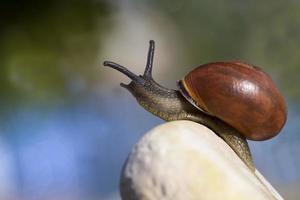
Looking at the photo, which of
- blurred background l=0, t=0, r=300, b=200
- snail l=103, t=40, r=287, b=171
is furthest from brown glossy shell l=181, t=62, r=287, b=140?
blurred background l=0, t=0, r=300, b=200

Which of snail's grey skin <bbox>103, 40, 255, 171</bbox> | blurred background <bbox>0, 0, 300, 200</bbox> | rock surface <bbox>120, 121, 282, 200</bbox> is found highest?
blurred background <bbox>0, 0, 300, 200</bbox>

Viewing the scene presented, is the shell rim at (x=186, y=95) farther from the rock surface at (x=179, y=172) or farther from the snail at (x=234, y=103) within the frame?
the rock surface at (x=179, y=172)

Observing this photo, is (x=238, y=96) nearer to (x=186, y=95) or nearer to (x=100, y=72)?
(x=186, y=95)

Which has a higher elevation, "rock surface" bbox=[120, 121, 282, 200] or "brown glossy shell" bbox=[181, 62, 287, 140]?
"brown glossy shell" bbox=[181, 62, 287, 140]

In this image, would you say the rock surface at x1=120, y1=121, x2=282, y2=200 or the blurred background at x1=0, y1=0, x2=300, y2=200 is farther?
the blurred background at x1=0, y1=0, x2=300, y2=200

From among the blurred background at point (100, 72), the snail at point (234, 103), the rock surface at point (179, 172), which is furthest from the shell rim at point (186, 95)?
the blurred background at point (100, 72)

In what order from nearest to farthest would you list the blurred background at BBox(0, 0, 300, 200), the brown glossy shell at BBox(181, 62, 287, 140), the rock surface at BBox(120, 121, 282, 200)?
the rock surface at BBox(120, 121, 282, 200)
the brown glossy shell at BBox(181, 62, 287, 140)
the blurred background at BBox(0, 0, 300, 200)

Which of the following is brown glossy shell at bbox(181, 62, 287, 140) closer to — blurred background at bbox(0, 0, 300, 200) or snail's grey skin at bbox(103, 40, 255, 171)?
snail's grey skin at bbox(103, 40, 255, 171)

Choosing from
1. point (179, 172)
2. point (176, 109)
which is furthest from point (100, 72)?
point (179, 172)
